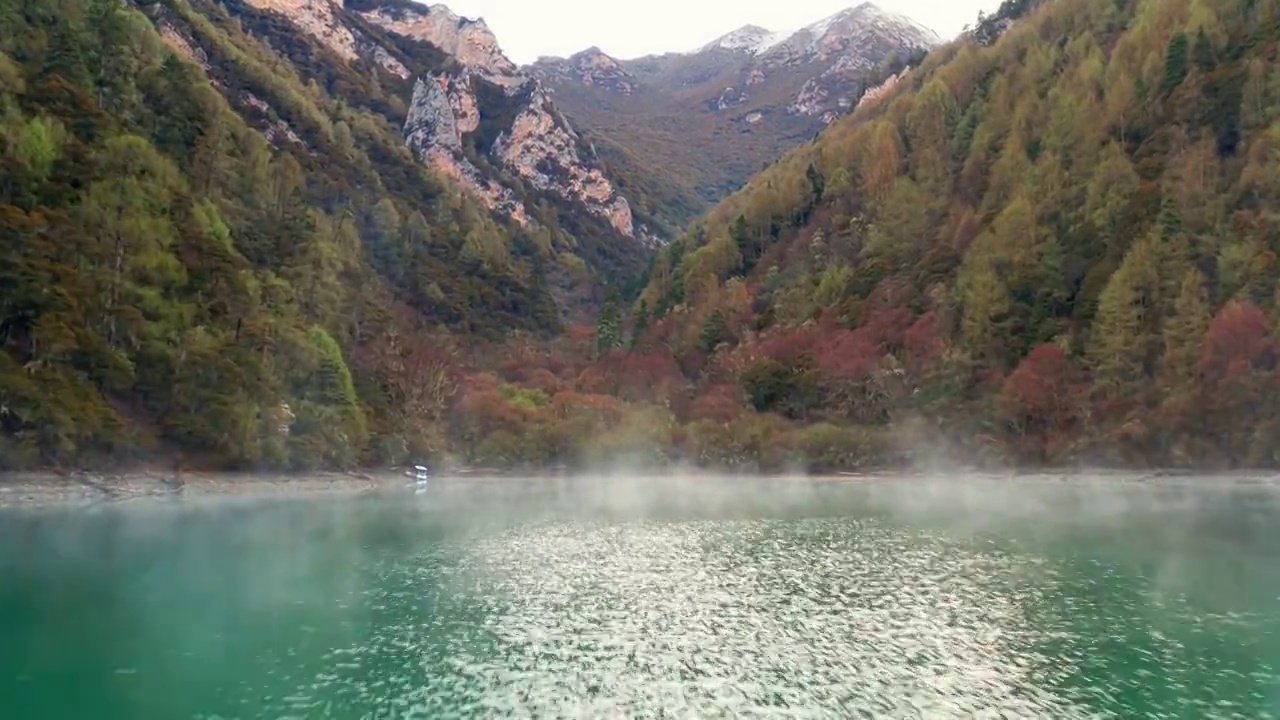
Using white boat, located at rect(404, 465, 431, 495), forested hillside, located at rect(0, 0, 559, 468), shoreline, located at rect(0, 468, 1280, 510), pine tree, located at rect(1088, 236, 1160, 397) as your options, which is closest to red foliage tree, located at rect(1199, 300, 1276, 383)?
pine tree, located at rect(1088, 236, 1160, 397)

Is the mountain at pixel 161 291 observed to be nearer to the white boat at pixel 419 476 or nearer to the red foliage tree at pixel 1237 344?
the white boat at pixel 419 476

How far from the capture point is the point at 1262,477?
3649 inches

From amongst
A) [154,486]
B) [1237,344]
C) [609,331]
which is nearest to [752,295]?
[609,331]

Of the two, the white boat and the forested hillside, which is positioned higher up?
the forested hillside

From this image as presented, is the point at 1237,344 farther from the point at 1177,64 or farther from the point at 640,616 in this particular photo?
the point at 640,616

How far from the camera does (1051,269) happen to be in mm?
129750

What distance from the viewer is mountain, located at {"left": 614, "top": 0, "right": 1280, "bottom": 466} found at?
347 feet

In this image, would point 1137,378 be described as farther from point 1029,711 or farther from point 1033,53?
point 1029,711

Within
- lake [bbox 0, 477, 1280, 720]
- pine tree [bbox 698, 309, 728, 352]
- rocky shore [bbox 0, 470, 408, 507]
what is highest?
pine tree [bbox 698, 309, 728, 352]

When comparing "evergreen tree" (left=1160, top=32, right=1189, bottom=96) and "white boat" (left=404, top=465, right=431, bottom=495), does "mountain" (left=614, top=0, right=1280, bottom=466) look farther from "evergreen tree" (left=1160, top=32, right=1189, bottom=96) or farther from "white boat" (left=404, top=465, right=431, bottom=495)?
"white boat" (left=404, top=465, right=431, bottom=495)

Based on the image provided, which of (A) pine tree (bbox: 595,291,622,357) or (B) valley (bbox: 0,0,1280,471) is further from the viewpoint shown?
(A) pine tree (bbox: 595,291,622,357)

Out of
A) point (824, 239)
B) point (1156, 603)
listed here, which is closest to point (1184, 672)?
point (1156, 603)

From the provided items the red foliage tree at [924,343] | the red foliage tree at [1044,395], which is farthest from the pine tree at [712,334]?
the red foliage tree at [1044,395]

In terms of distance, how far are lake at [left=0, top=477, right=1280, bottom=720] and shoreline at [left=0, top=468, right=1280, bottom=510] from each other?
9.98ft
